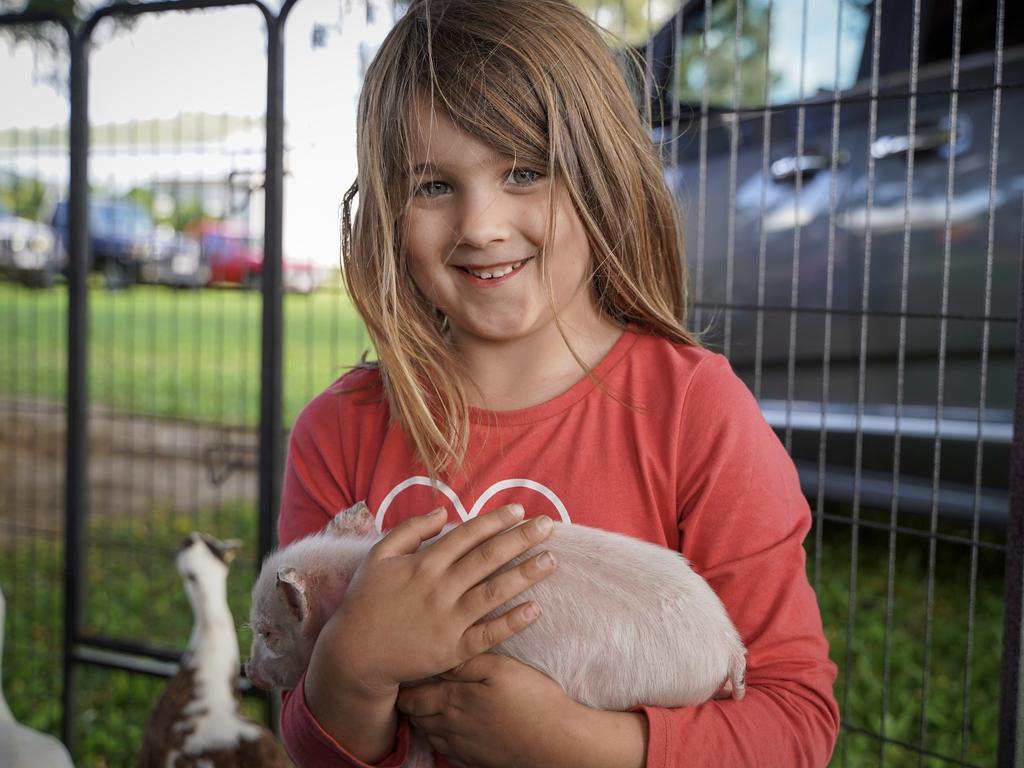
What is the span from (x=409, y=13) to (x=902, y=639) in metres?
3.37

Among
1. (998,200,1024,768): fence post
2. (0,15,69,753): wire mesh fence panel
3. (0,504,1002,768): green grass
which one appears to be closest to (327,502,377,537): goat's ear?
(998,200,1024,768): fence post

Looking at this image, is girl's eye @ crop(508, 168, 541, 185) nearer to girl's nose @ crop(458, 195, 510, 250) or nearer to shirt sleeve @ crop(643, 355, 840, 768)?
girl's nose @ crop(458, 195, 510, 250)

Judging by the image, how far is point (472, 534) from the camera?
52.7 inches

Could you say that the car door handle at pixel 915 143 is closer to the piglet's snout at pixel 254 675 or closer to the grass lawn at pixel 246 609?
the grass lawn at pixel 246 609

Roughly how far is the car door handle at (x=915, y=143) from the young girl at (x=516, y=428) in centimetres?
226

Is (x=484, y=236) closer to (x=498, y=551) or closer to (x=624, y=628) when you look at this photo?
(x=498, y=551)

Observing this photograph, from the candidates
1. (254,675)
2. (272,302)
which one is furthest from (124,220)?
(254,675)

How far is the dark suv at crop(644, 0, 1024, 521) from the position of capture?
3588 millimetres

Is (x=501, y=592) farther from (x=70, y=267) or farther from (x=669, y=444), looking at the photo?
(x=70, y=267)

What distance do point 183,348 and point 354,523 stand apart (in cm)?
782

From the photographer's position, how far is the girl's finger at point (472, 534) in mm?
1338

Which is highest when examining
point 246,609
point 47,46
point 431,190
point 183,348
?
point 47,46

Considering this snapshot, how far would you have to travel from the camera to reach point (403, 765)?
150 cm

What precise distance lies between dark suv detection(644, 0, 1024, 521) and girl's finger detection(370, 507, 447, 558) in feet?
7.35
